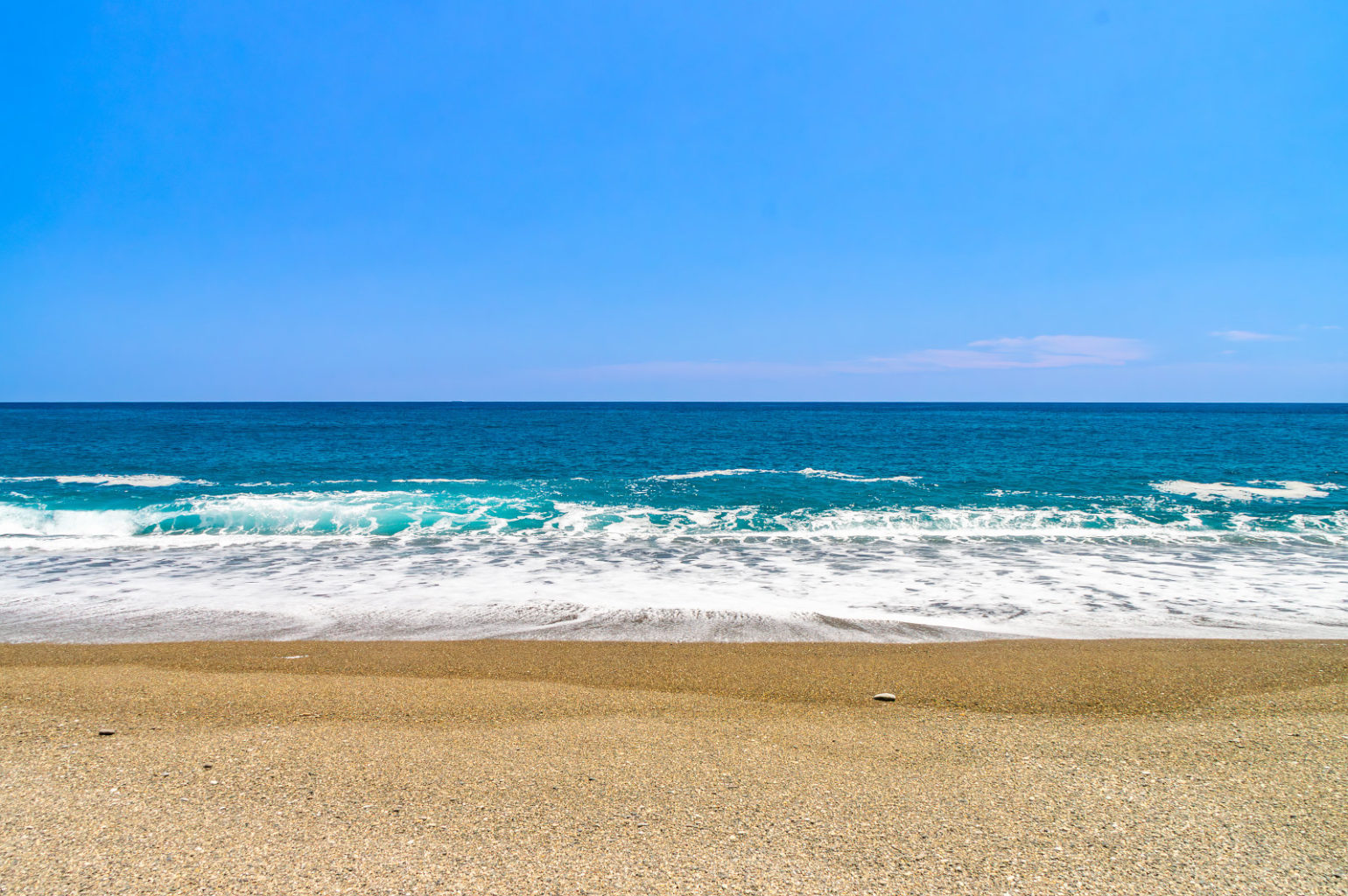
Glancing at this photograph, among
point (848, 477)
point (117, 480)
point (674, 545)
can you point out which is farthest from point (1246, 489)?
point (117, 480)

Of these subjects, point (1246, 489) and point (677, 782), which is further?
point (1246, 489)

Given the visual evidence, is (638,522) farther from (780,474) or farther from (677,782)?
(677,782)

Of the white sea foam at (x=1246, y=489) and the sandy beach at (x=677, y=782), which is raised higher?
the sandy beach at (x=677, y=782)

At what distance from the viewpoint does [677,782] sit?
3605 mm

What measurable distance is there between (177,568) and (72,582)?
4.78 ft

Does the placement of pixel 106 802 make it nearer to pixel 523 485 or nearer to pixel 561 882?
pixel 561 882

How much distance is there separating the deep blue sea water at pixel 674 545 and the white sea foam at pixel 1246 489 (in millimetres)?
157

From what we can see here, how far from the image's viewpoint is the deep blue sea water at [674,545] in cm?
877

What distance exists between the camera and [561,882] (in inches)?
108

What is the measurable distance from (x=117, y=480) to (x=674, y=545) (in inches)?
814

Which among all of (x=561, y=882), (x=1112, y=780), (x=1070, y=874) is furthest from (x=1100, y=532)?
(x=561, y=882)

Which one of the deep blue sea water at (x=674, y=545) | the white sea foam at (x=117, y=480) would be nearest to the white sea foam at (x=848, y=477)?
the deep blue sea water at (x=674, y=545)

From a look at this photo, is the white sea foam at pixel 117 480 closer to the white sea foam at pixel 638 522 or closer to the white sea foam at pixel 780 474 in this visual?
the white sea foam at pixel 638 522

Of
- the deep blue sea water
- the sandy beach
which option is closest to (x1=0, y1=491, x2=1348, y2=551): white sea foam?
the deep blue sea water
